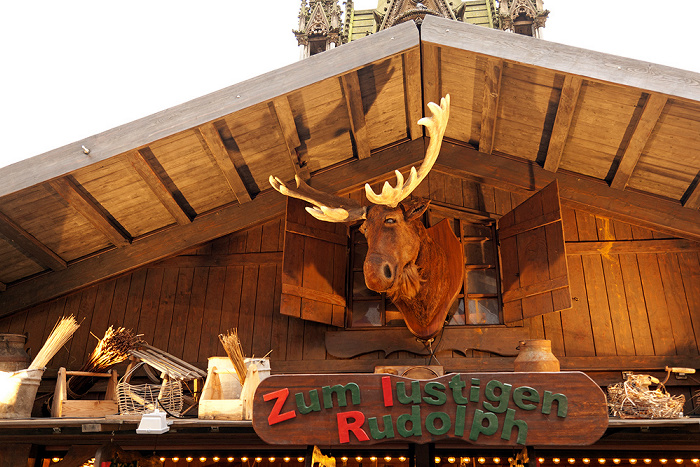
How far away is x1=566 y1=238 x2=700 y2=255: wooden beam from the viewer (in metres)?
5.46

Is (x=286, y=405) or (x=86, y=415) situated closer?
(x=286, y=405)

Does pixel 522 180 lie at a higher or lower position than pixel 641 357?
higher

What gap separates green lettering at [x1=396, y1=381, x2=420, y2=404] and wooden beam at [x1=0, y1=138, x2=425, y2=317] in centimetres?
264

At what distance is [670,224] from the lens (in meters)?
5.33

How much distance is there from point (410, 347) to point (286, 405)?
6.17ft

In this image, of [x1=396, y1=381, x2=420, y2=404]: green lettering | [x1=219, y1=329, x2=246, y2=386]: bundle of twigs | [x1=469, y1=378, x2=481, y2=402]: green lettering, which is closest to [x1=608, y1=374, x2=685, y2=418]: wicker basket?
[x1=469, y1=378, x2=481, y2=402]: green lettering

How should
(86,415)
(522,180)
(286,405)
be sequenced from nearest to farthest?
1. (286,405)
2. (86,415)
3. (522,180)

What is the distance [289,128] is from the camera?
5074 millimetres

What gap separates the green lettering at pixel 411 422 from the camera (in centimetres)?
356

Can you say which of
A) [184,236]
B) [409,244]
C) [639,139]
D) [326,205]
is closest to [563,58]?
[639,139]

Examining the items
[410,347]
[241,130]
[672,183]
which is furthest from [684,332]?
[241,130]

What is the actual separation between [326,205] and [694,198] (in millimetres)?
3194

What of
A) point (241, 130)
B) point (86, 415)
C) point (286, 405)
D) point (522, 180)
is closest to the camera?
point (286, 405)

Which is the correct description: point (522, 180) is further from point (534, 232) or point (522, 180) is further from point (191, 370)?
point (191, 370)
